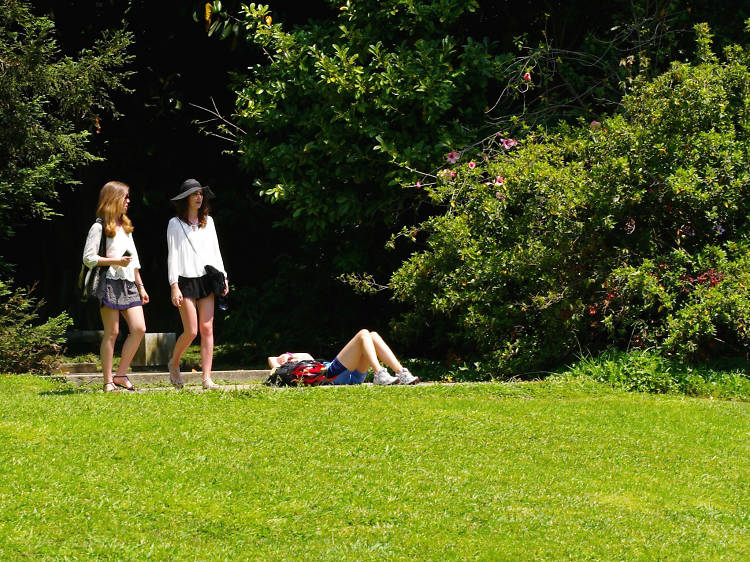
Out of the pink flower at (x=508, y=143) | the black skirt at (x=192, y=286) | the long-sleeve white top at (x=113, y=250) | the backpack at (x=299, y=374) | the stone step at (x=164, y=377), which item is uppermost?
the pink flower at (x=508, y=143)

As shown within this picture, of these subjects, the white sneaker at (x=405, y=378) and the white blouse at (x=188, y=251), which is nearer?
the white blouse at (x=188, y=251)

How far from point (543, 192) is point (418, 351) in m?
4.29

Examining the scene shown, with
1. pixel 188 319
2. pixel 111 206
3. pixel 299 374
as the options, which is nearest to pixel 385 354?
pixel 299 374

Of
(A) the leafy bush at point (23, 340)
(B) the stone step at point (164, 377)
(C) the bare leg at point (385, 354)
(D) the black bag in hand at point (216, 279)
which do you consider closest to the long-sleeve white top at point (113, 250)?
(D) the black bag in hand at point (216, 279)

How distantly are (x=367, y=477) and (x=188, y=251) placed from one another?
3.81 metres

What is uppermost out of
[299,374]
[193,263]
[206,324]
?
[193,263]

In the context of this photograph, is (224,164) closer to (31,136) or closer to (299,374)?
(31,136)

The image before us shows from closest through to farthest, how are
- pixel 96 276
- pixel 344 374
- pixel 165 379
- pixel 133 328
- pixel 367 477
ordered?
pixel 367 477 < pixel 96 276 < pixel 133 328 < pixel 344 374 < pixel 165 379

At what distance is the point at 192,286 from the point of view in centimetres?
948

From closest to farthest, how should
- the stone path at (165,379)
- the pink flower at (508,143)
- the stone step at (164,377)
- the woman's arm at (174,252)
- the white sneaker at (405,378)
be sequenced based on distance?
the woman's arm at (174,252) < the white sneaker at (405,378) < the stone path at (165,379) < the stone step at (164,377) < the pink flower at (508,143)

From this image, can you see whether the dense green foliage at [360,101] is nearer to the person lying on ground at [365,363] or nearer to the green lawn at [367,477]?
the person lying on ground at [365,363]

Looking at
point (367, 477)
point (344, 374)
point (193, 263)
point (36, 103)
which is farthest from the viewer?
point (36, 103)

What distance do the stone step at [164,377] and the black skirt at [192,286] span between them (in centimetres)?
174

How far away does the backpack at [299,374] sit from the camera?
988cm
